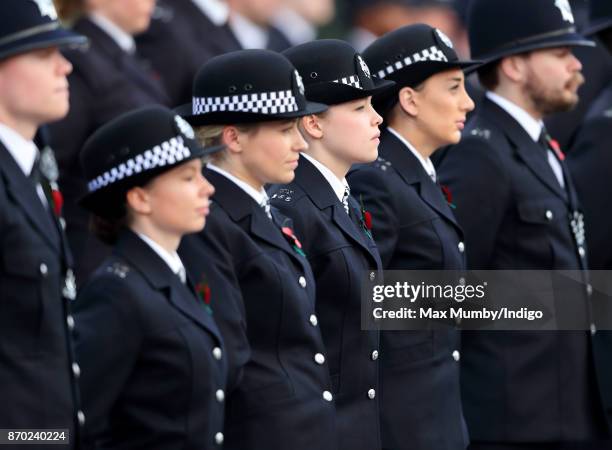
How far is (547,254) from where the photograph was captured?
25.2 feet

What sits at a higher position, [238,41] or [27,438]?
[238,41]

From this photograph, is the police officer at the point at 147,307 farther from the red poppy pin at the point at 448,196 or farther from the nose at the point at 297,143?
the red poppy pin at the point at 448,196

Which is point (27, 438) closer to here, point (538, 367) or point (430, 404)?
point (430, 404)

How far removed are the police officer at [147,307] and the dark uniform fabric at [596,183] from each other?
12.1 feet

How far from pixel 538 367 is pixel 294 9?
6729 mm

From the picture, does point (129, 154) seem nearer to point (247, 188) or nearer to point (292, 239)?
point (247, 188)

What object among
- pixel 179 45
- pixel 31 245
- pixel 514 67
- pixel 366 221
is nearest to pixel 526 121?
pixel 514 67

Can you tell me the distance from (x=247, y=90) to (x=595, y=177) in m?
3.28

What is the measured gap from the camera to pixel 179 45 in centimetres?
1073

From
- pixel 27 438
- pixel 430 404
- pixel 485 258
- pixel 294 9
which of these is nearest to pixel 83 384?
pixel 27 438

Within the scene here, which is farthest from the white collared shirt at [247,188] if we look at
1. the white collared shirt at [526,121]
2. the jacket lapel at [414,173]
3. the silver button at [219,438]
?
the white collared shirt at [526,121]

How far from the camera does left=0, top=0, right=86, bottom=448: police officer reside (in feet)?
16.4

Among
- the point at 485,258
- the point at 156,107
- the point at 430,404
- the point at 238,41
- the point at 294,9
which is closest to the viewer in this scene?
the point at 156,107

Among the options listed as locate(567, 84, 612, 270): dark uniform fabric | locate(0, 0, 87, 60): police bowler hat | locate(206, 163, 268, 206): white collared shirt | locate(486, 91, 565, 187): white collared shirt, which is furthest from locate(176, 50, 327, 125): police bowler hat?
locate(567, 84, 612, 270): dark uniform fabric
